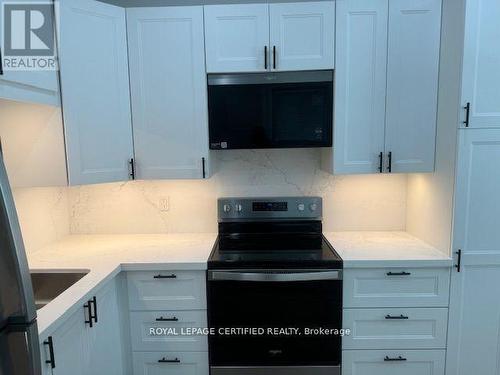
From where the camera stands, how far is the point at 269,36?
1.86 meters

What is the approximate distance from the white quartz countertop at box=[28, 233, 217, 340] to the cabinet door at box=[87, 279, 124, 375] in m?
0.11

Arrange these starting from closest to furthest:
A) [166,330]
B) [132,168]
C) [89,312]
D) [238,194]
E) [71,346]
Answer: [71,346] < [89,312] < [166,330] < [132,168] < [238,194]

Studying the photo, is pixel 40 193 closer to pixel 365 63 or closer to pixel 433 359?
pixel 365 63

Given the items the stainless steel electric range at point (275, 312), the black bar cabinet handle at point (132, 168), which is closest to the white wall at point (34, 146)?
the black bar cabinet handle at point (132, 168)

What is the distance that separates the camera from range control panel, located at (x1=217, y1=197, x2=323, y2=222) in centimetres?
219

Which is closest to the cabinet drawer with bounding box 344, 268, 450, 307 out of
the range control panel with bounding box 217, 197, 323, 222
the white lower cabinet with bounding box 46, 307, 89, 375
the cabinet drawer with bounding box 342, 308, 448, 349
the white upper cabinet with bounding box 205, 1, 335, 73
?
the cabinet drawer with bounding box 342, 308, 448, 349

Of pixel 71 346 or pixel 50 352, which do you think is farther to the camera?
pixel 71 346

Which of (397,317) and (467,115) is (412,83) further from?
(397,317)

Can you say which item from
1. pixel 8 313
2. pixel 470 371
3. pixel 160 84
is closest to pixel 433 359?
pixel 470 371

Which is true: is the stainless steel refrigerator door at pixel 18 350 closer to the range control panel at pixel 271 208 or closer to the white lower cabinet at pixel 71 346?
the white lower cabinet at pixel 71 346

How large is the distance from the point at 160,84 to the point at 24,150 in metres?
0.81

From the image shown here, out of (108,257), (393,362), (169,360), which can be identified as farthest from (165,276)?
(393,362)

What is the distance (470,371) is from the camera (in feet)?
5.98

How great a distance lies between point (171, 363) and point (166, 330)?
8.0 inches
